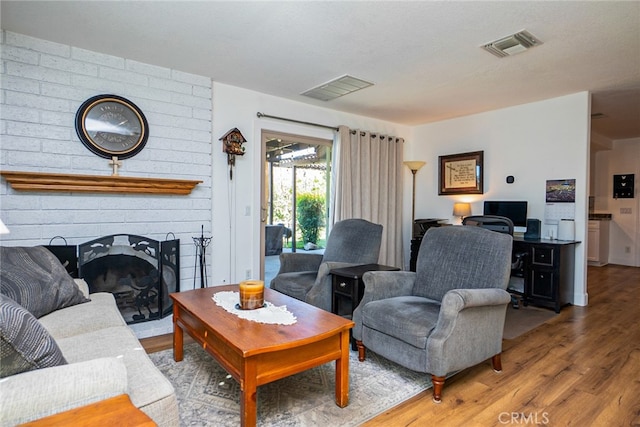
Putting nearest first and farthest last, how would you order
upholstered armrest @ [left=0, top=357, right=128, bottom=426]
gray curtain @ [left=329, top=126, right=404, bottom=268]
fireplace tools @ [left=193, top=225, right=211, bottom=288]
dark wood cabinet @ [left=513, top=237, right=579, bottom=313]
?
upholstered armrest @ [left=0, top=357, right=128, bottom=426] < fireplace tools @ [left=193, top=225, right=211, bottom=288] < dark wood cabinet @ [left=513, top=237, right=579, bottom=313] < gray curtain @ [left=329, top=126, right=404, bottom=268]

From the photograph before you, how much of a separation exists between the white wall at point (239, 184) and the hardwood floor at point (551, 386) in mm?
2370

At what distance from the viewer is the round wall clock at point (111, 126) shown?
2939mm

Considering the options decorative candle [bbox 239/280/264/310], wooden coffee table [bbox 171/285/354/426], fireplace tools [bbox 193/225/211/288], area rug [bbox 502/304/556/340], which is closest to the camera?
wooden coffee table [bbox 171/285/354/426]

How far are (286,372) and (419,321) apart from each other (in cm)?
87

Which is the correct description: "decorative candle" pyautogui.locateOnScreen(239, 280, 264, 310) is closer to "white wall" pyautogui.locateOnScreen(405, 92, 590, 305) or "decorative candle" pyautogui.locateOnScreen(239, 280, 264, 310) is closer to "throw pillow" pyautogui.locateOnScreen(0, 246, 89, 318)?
"throw pillow" pyautogui.locateOnScreen(0, 246, 89, 318)

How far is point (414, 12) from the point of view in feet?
7.48

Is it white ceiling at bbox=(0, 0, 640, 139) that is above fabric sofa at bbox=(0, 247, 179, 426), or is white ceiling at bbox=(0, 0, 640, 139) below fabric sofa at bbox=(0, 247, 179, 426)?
above

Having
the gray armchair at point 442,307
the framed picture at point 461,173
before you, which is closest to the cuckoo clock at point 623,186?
the framed picture at point 461,173

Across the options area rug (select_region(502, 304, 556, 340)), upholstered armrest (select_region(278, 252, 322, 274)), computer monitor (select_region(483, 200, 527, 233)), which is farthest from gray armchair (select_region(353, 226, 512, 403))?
computer monitor (select_region(483, 200, 527, 233))

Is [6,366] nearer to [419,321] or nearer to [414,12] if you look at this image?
[419,321]

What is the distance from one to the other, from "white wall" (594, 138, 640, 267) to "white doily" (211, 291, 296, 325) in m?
7.33

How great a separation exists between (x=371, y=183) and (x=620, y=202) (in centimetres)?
514

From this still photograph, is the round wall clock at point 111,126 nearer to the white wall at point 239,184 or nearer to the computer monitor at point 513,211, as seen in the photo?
the white wall at point 239,184

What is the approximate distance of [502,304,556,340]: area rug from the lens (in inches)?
126
